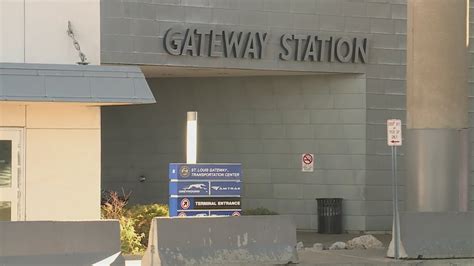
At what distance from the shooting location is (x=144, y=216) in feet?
60.0

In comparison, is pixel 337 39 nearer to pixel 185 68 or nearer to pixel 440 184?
pixel 185 68

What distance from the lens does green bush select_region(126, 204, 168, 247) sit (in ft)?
59.7

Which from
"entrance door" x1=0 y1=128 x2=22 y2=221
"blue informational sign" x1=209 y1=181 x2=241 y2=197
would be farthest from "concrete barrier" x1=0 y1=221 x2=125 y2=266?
"entrance door" x1=0 y1=128 x2=22 y2=221

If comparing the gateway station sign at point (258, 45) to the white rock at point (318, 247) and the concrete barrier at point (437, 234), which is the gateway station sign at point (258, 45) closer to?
the white rock at point (318, 247)

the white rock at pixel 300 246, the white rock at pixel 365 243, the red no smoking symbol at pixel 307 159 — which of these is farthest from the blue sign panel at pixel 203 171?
the red no smoking symbol at pixel 307 159

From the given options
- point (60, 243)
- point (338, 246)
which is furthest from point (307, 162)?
point (60, 243)

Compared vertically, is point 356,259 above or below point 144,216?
below

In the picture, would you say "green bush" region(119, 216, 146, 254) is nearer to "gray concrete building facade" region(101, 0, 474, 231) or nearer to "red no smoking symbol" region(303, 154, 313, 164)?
"gray concrete building facade" region(101, 0, 474, 231)

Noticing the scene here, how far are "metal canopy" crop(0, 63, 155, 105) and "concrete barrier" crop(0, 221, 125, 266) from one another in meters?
3.64

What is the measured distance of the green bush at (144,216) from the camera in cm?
1819

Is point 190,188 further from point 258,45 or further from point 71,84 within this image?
point 258,45

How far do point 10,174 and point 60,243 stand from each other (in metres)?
4.70

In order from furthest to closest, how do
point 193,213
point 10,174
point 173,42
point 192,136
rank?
point 173,42 → point 10,174 → point 192,136 → point 193,213

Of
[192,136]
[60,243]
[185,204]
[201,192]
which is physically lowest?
[60,243]
